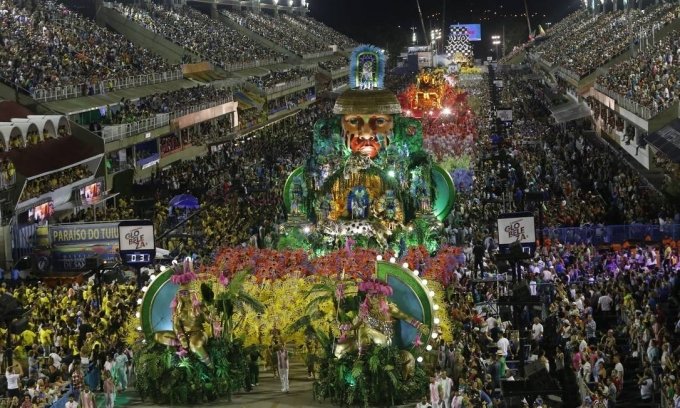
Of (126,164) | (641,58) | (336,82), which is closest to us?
(126,164)

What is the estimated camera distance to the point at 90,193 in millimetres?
44188

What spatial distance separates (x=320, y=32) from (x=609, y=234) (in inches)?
4401

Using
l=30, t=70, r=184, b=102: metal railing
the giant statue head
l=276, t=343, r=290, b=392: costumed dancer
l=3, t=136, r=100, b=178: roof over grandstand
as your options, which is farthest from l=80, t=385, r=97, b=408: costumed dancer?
l=30, t=70, r=184, b=102: metal railing

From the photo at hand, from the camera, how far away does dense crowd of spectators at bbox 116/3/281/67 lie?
8169 centimetres

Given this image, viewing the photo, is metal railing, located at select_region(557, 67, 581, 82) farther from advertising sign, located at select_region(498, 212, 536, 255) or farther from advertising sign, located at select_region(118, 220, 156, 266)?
advertising sign, located at select_region(118, 220, 156, 266)

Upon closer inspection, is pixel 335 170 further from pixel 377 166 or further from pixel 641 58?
pixel 641 58

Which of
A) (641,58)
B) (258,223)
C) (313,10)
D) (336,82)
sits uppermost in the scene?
(313,10)

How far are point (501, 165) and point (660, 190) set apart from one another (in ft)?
26.3

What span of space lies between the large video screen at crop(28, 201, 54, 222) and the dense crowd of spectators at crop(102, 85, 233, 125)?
1273cm

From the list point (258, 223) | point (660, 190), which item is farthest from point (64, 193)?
point (660, 190)

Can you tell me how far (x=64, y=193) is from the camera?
42500 mm

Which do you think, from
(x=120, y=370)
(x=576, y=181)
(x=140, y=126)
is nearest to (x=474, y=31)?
(x=140, y=126)

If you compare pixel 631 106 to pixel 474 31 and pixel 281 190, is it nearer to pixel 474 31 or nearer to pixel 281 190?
pixel 281 190

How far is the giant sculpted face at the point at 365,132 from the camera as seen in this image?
3472cm
